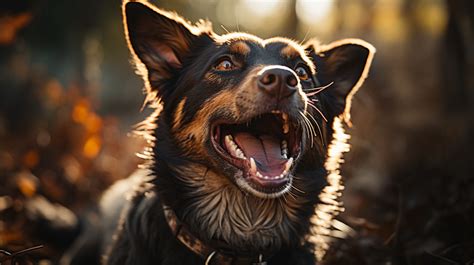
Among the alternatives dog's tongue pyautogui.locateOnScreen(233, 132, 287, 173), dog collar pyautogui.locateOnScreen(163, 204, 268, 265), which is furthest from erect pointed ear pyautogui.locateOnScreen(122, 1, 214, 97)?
dog collar pyautogui.locateOnScreen(163, 204, 268, 265)

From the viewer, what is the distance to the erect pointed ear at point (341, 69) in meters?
4.50

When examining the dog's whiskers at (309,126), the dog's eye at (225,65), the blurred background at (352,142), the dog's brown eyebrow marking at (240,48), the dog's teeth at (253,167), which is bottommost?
the blurred background at (352,142)

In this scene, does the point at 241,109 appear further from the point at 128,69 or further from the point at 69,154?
the point at 128,69

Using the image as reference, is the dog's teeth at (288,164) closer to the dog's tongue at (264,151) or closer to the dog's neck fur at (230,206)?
the dog's tongue at (264,151)

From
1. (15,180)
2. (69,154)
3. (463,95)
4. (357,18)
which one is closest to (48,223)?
(15,180)

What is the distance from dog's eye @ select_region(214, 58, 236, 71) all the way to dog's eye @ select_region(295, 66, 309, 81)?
1.77ft

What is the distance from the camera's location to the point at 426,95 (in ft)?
49.7

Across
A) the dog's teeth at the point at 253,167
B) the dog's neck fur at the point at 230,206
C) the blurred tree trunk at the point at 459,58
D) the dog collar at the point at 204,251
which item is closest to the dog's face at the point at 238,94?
the dog's teeth at the point at 253,167

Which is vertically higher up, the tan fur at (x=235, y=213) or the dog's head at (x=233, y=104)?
the dog's head at (x=233, y=104)

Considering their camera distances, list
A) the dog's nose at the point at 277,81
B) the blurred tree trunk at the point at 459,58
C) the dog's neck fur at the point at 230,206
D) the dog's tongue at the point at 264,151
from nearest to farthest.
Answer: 1. the dog's nose at the point at 277,81
2. the dog's tongue at the point at 264,151
3. the dog's neck fur at the point at 230,206
4. the blurred tree trunk at the point at 459,58

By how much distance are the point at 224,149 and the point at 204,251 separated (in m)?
0.78

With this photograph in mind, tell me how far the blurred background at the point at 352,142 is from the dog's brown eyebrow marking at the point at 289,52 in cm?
53

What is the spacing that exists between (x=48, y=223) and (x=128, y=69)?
66.3 feet

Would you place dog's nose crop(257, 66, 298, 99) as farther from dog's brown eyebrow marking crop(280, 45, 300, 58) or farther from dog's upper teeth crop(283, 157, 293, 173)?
dog's brown eyebrow marking crop(280, 45, 300, 58)
